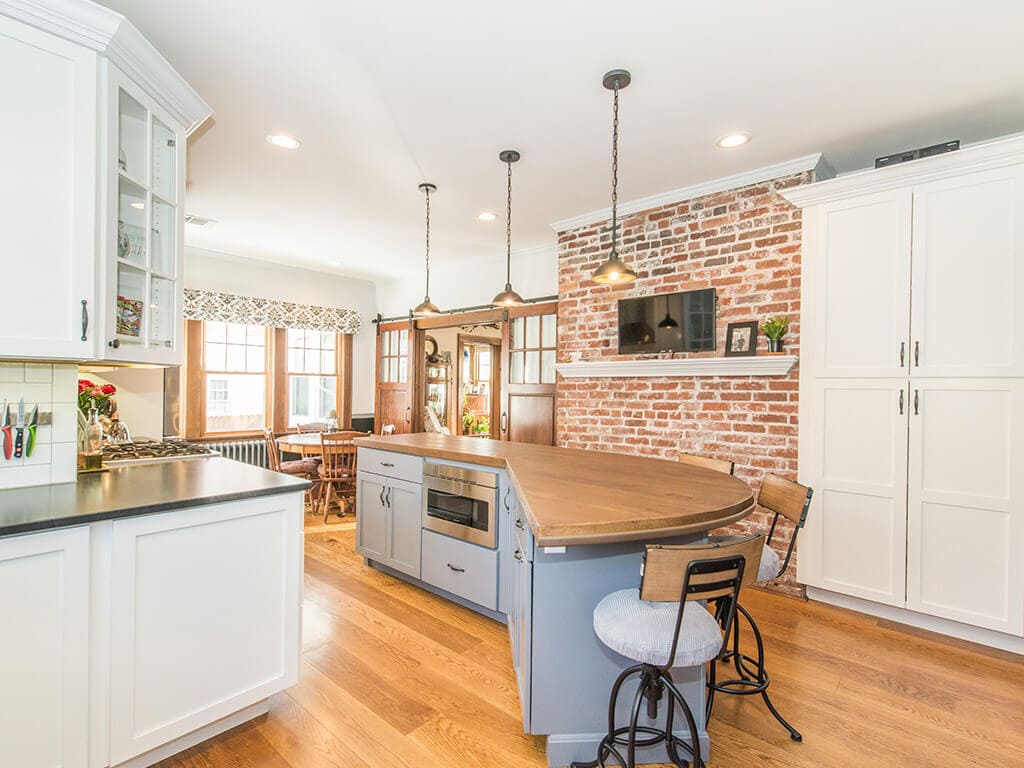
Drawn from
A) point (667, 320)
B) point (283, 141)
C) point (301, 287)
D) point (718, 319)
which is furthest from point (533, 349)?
point (301, 287)

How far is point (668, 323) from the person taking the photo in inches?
147

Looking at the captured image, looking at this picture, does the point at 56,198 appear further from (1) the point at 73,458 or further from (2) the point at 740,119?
(2) the point at 740,119

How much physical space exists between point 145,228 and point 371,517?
7.08 ft

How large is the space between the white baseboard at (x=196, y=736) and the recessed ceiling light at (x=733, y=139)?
3.51m

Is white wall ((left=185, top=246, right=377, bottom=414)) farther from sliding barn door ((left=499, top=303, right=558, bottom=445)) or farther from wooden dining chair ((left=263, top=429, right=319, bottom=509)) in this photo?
sliding barn door ((left=499, top=303, right=558, bottom=445))

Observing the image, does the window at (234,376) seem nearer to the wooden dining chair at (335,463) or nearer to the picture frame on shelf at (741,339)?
the wooden dining chair at (335,463)

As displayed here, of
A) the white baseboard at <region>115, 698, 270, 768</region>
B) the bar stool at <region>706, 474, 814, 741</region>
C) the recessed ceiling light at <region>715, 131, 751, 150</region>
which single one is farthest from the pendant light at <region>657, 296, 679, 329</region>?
the white baseboard at <region>115, 698, 270, 768</region>

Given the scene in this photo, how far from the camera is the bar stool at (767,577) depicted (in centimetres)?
192

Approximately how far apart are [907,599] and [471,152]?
3561mm

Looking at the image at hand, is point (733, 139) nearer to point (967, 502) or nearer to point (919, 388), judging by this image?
point (919, 388)

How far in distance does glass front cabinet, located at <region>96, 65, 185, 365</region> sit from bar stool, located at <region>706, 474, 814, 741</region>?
2476 mm

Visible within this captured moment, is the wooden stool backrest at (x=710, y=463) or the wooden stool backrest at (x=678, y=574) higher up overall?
the wooden stool backrest at (x=710, y=463)

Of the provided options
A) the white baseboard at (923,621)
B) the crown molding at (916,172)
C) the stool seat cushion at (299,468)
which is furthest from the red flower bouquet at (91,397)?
the white baseboard at (923,621)

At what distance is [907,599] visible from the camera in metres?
2.75
